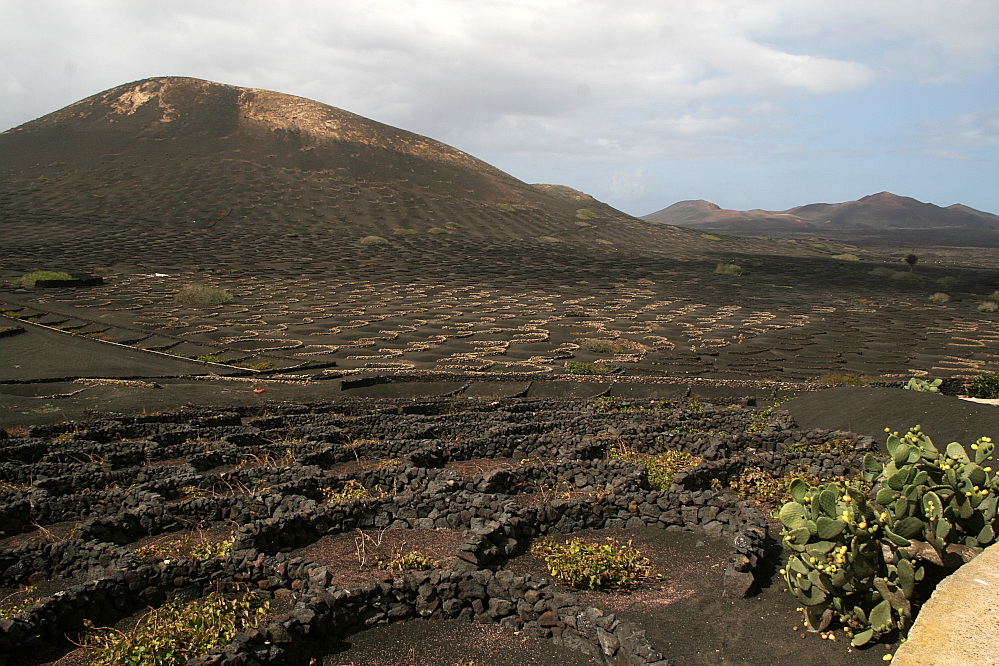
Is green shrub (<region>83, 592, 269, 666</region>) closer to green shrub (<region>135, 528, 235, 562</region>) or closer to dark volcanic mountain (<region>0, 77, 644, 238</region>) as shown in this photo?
green shrub (<region>135, 528, 235, 562</region>)

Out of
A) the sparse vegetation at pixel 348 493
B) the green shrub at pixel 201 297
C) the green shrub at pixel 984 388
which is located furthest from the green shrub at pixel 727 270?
the sparse vegetation at pixel 348 493

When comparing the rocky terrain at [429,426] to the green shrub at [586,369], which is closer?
the rocky terrain at [429,426]

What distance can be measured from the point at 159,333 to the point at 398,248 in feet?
79.0

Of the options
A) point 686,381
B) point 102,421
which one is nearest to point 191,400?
point 102,421

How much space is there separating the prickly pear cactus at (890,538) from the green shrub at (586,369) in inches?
498

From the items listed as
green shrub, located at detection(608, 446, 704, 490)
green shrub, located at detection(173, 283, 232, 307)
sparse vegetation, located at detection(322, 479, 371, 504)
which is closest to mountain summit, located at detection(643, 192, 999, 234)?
green shrub, located at detection(173, 283, 232, 307)

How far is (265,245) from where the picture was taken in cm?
4509

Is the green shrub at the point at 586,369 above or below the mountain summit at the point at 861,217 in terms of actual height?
below

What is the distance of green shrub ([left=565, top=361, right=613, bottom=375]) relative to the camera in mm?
18734

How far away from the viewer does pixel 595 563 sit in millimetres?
6910

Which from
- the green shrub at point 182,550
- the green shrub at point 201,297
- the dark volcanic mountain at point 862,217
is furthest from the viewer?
the dark volcanic mountain at point 862,217

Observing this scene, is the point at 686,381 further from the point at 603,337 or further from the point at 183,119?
the point at 183,119

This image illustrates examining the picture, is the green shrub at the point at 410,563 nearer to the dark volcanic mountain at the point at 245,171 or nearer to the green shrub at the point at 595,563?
the green shrub at the point at 595,563

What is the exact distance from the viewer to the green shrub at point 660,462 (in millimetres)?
9650
